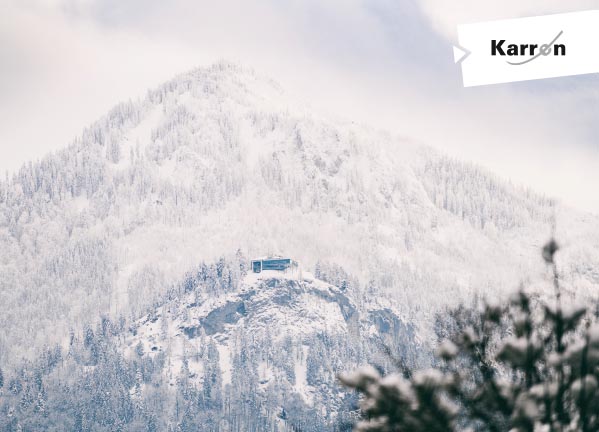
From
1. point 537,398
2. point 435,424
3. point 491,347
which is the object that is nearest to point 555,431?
point 537,398

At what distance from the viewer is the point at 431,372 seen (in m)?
17.5

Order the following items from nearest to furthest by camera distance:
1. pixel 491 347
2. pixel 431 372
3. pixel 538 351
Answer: pixel 431 372, pixel 538 351, pixel 491 347

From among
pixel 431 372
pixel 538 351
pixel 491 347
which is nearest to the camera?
pixel 431 372

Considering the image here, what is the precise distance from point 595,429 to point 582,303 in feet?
6.43

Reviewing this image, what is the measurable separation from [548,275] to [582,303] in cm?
104

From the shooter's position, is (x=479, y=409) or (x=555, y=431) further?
(x=479, y=409)

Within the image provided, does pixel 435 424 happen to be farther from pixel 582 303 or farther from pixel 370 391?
pixel 582 303

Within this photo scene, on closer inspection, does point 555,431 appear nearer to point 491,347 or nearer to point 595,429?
point 595,429

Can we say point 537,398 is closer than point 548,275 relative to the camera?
Yes

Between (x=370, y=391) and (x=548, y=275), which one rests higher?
(x=548, y=275)

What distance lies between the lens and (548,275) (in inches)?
771

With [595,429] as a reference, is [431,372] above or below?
above

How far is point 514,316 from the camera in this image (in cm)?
1920

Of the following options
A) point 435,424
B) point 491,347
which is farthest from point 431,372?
point 491,347
